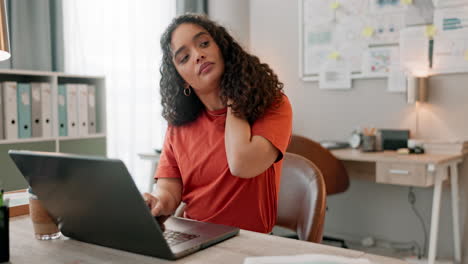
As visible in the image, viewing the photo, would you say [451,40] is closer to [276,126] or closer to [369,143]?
[369,143]

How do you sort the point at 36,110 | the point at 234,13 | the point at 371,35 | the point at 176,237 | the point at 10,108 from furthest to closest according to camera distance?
the point at 234,13
the point at 371,35
the point at 36,110
the point at 10,108
the point at 176,237

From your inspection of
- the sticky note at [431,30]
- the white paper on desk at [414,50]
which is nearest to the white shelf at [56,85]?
the white paper on desk at [414,50]

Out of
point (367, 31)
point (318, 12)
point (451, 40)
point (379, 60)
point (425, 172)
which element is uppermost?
point (318, 12)

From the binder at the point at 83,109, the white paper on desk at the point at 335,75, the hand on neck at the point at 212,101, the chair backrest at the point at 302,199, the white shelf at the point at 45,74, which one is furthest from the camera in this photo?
the white paper on desk at the point at 335,75

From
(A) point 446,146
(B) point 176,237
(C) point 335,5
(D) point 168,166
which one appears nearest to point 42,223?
(B) point 176,237

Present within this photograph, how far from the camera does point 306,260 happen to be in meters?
0.79

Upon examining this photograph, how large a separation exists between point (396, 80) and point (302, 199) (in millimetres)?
2124

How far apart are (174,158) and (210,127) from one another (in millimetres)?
164

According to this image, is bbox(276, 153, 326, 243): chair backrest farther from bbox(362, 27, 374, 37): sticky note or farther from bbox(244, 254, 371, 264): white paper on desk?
bbox(362, 27, 374, 37): sticky note

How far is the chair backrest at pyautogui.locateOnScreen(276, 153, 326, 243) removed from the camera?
1.28 m

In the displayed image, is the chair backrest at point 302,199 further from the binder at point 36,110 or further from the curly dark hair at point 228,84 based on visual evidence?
the binder at point 36,110

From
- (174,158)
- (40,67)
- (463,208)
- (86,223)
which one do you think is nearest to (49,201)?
(86,223)

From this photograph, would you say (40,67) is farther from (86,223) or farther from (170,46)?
(86,223)

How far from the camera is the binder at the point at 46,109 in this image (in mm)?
2510
